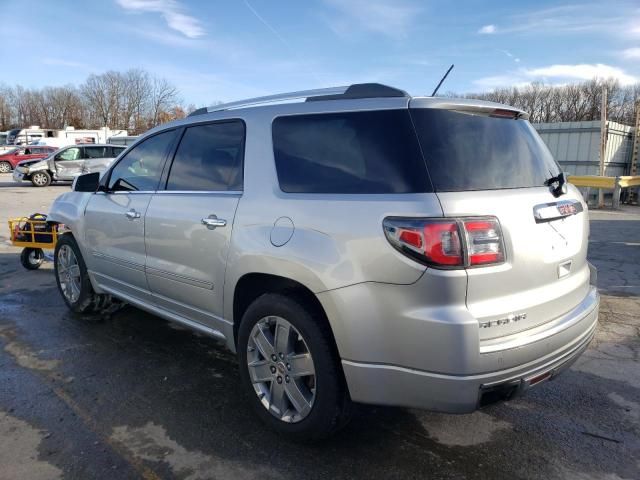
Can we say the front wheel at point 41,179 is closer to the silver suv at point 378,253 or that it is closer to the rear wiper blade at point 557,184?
the silver suv at point 378,253

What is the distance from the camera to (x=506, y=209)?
237cm

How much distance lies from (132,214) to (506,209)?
9.29 ft

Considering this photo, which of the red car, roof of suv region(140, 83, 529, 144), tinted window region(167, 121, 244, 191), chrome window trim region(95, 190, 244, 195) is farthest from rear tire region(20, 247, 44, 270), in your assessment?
the red car

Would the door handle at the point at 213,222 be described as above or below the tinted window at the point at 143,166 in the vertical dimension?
below

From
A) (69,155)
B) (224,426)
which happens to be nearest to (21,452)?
(224,426)

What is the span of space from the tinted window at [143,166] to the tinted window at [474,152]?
2.19m

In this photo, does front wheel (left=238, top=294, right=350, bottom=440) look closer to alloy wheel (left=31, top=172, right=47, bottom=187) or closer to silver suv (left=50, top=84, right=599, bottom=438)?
silver suv (left=50, top=84, right=599, bottom=438)

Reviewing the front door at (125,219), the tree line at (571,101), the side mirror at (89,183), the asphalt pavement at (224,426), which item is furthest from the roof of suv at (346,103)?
the tree line at (571,101)

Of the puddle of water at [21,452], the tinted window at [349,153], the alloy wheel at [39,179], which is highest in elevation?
the tinted window at [349,153]

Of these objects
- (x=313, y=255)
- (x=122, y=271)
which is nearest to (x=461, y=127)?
(x=313, y=255)

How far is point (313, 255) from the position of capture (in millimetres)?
2533

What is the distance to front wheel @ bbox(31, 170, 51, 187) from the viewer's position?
73.1 ft

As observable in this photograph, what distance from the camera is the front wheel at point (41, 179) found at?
22281mm

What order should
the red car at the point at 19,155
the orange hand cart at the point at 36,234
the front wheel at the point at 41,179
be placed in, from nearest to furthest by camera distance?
the orange hand cart at the point at 36,234 → the front wheel at the point at 41,179 → the red car at the point at 19,155
